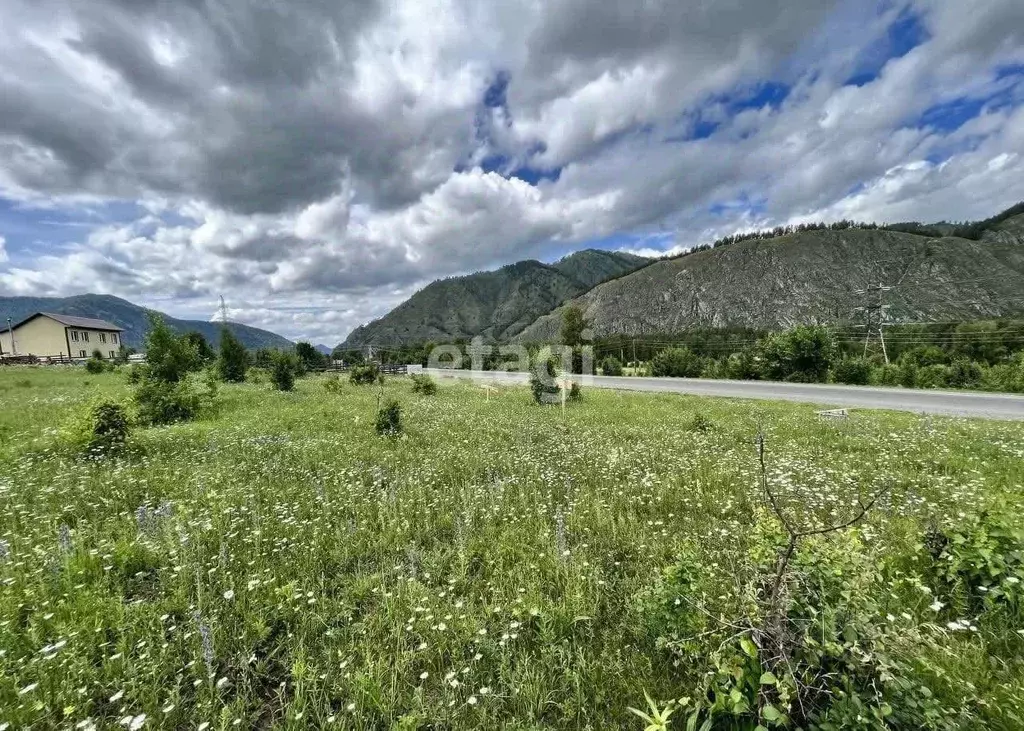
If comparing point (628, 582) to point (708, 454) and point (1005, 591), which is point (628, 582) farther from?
point (708, 454)

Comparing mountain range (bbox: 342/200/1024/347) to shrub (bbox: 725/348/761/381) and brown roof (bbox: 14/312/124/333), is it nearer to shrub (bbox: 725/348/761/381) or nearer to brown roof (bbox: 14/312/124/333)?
shrub (bbox: 725/348/761/381)

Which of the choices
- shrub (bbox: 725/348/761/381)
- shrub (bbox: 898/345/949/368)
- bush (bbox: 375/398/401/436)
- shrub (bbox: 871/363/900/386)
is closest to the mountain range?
shrub (bbox: 725/348/761/381)

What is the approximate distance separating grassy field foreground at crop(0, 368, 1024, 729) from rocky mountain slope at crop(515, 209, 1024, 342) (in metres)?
98.5

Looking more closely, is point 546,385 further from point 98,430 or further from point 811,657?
point 811,657

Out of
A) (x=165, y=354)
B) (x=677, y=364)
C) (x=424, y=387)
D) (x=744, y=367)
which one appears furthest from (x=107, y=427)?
(x=677, y=364)

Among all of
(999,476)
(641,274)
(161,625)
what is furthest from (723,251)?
(161,625)

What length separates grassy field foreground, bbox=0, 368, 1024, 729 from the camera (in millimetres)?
2895

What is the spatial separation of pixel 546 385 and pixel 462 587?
16.9m

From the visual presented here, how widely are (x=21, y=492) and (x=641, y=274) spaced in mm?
163386

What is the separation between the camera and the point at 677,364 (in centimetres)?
4447

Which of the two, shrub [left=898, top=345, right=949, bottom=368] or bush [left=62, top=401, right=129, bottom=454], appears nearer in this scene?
bush [left=62, top=401, right=129, bottom=454]

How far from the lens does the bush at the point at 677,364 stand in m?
43.2

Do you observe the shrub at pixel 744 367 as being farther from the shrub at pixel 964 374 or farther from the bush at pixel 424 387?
the bush at pixel 424 387

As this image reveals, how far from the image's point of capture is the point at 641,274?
15550 cm
